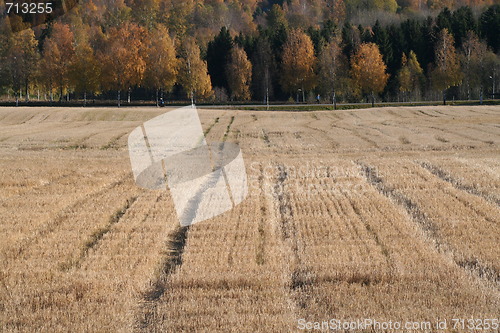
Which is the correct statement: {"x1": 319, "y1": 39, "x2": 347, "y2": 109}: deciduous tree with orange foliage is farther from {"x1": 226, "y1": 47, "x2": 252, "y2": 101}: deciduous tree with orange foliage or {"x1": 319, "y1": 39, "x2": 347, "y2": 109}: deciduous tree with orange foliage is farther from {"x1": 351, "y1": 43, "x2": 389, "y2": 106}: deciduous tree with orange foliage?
{"x1": 226, "y1": 47, "x2": 252, "y2": 101}: deciduous tree with orange foliage

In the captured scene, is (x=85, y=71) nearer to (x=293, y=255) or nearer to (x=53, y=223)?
(x=53, y=223)

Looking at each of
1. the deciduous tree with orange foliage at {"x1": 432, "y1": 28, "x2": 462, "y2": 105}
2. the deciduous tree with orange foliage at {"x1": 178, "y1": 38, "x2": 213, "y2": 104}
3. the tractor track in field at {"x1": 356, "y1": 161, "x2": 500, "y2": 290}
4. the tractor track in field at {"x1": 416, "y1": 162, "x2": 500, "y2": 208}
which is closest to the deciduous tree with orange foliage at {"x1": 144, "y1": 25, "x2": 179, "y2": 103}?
the deciduous tree with orange foliage at {"x1": 178, "y1": 38, "x2": 213, "y2": 104}

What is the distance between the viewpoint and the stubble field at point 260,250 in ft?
27.3

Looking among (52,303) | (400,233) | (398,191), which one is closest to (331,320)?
(52,303)

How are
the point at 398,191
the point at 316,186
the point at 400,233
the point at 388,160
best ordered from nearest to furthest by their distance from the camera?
the point at 400,233
the point at 398,191
the point at 316,186
the point at 388,160

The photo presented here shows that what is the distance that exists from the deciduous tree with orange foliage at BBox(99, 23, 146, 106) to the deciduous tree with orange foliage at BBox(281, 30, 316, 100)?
73.0 feet

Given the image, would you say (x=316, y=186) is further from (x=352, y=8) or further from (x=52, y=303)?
(x=352, y=8)

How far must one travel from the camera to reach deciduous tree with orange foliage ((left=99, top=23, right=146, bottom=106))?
7894 cm

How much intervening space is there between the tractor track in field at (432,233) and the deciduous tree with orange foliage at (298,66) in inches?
2653

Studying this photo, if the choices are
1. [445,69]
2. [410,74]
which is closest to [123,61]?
[410,74]

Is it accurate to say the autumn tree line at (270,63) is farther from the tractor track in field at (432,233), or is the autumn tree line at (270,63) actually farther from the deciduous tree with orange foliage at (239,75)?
the tractor track in field at (432,233)

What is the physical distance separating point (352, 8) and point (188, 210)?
174 meters

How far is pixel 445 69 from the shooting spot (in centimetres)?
8350

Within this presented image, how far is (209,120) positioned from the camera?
54.5 metres
